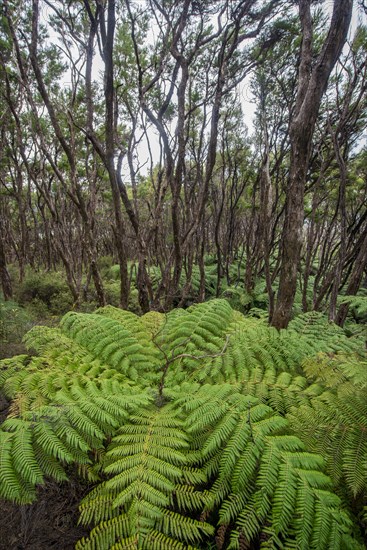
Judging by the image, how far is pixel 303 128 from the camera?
304cm

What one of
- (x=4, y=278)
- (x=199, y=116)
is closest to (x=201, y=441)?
(x=4, y=278)

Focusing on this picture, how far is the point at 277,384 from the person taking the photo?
215cm

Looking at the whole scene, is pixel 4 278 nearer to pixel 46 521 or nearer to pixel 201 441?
pixel 46 521

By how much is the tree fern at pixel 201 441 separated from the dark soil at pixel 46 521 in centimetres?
Answer: 18

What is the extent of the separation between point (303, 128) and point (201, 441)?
133 inches

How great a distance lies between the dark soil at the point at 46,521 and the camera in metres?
1.73

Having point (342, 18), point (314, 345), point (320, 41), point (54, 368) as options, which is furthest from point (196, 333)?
point (320, 41)

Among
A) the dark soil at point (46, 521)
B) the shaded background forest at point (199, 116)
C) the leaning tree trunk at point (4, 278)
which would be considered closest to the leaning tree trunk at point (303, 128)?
the shaded background forest at point (199, 116)

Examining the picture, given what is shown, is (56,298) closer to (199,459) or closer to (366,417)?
(199,459)

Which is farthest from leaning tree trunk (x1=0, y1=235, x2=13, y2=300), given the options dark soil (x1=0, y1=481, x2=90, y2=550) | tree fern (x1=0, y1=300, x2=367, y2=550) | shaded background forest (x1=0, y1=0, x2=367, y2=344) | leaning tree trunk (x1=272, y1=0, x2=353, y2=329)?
leaning tree trunk (x1=272, y1=0, x2=353, y2=329)

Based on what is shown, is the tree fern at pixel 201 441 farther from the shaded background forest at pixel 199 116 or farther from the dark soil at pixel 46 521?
the shaded background forest at pixel 199 116

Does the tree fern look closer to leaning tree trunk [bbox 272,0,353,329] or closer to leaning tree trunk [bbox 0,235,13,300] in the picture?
leaning tree trunk [bbox 272,0,353,329]

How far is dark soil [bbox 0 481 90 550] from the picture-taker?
1734mm

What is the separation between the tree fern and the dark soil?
178mm
